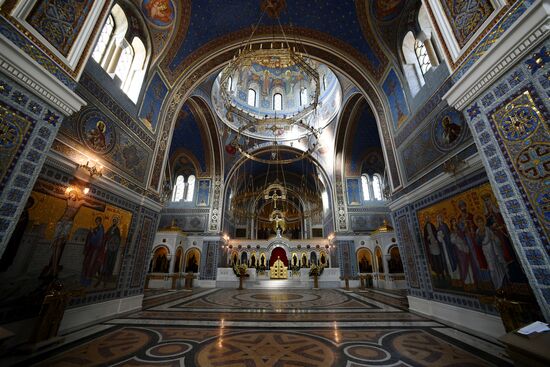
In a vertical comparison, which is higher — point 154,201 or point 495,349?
point 154,201

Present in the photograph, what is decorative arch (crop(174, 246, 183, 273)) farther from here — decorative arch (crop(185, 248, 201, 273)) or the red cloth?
the red cloth

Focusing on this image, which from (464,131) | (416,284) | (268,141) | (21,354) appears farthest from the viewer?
(268,141)

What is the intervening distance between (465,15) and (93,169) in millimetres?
6981

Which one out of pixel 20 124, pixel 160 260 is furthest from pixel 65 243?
pixel 160 260

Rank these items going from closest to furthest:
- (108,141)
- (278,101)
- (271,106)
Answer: (108,141) → (271,106) → (278,101)

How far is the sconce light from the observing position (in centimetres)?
432

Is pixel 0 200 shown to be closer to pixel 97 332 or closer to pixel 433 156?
pixel 97 332

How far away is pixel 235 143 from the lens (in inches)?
331

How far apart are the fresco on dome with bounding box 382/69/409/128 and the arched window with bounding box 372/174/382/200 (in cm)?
892

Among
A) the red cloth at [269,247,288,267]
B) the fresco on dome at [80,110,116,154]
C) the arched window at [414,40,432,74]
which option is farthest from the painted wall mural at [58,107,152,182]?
the red cloth at [269,247,288,267]

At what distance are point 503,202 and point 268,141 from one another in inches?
603

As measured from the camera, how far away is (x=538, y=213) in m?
2.27

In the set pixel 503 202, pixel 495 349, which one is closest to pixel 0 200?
pixel 503 202

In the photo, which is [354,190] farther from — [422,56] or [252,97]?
[252,97]
